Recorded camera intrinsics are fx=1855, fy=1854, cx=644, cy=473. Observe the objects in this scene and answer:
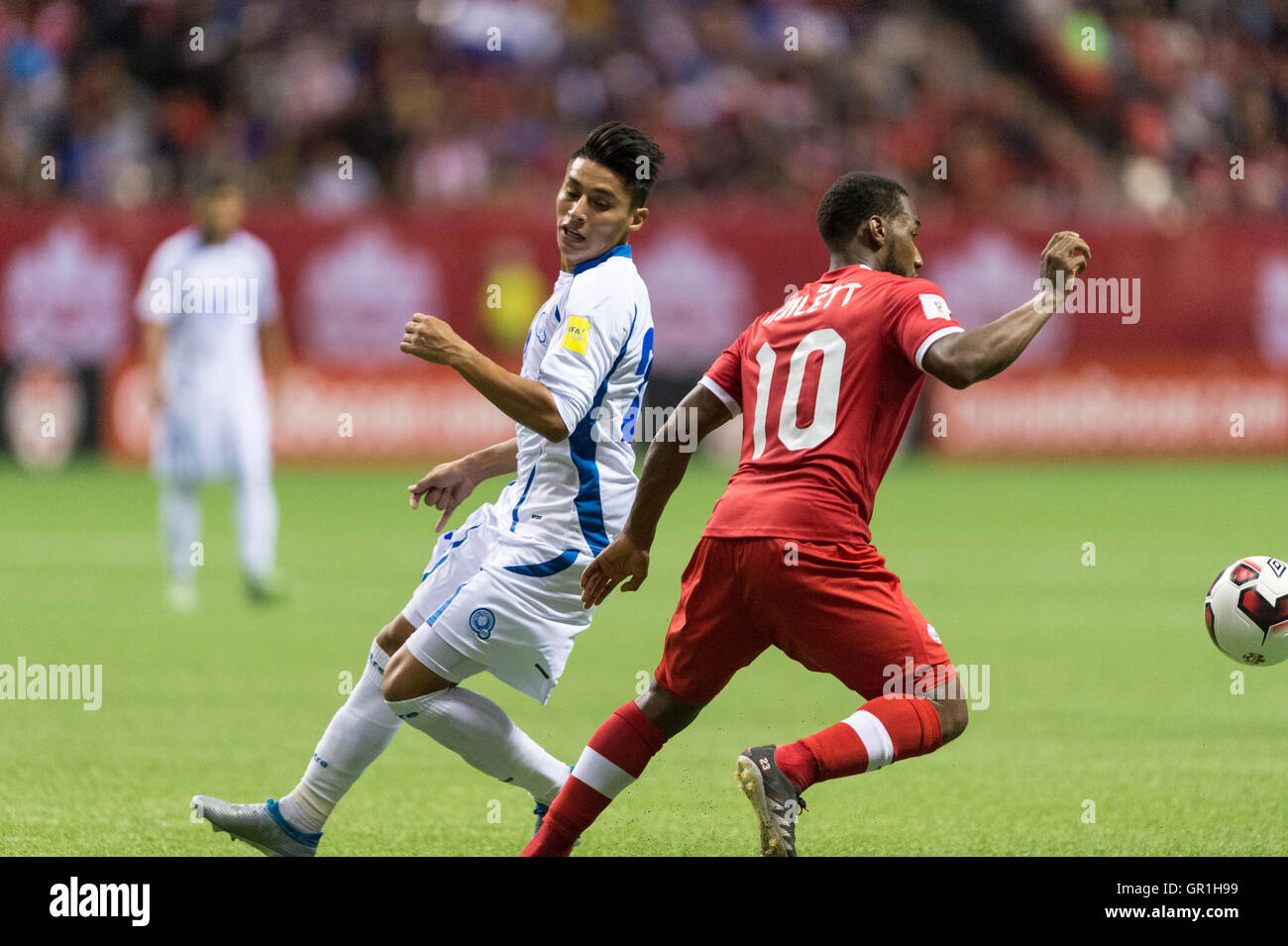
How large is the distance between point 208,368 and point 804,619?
7.86 m

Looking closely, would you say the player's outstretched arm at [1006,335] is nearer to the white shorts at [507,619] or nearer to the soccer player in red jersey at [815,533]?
the soccer player in red jersey at [815,533]

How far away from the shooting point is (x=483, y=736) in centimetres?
557

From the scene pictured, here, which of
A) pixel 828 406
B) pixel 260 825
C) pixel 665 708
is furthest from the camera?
pixel 260 825

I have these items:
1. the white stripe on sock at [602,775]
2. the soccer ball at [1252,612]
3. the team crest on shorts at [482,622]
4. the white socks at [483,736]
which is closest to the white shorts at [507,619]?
the team crest on shorts at [482,622]

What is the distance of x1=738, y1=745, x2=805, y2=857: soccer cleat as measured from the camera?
4.77m

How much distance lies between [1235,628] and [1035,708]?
2.20 metres

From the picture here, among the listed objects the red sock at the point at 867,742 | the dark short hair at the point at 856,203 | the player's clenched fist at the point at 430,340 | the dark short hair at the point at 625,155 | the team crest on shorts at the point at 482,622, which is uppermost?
the dark short hair at the point at 625,155

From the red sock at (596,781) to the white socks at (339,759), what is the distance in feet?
2.19

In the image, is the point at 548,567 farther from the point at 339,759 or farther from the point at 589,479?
Answer: the point at 339,759

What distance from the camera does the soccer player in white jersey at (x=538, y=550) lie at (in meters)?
5.32

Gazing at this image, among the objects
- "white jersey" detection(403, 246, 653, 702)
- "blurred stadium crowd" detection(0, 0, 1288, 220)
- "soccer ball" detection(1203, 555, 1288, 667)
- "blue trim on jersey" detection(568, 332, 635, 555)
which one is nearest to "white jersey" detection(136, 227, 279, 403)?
"white jersey" detection(403, 246, 653, 702)

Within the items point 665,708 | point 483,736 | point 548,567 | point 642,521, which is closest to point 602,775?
point 665,708

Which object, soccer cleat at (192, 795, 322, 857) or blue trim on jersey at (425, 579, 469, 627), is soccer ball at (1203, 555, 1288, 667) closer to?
blue trim on jersey at (425, 579, 469, 627)

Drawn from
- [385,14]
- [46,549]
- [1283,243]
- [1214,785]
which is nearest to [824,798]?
[1214,785]
